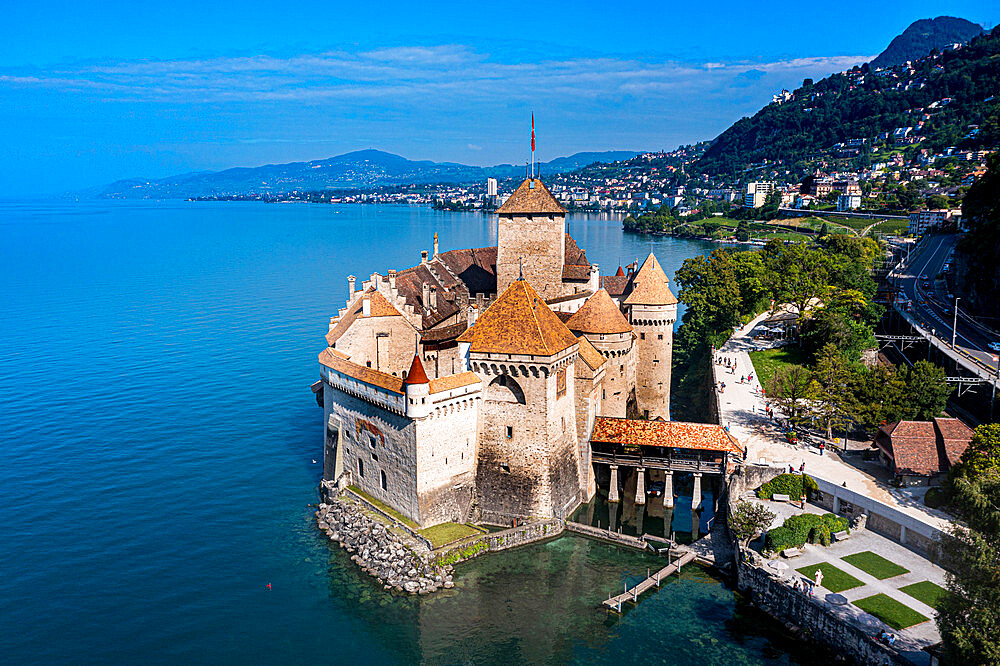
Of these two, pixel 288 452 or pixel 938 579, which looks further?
pixel 288 452

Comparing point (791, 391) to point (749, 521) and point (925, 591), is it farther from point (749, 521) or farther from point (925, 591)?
point (925, 591)

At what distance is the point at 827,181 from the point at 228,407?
181 m

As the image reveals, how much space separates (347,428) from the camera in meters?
38.0

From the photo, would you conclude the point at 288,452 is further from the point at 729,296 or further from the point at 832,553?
the point at 729,296

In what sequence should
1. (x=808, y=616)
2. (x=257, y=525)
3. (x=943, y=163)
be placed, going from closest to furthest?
(x=808, y=616) → (x=257, y=525) → (x=943, y=163)

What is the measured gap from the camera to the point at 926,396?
37.2m

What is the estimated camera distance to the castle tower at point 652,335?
154 feet

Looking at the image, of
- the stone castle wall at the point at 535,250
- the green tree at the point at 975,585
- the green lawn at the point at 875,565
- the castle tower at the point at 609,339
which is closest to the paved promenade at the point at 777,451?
the green lawn at the point at 875,565

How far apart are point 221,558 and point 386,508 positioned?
7.55 m

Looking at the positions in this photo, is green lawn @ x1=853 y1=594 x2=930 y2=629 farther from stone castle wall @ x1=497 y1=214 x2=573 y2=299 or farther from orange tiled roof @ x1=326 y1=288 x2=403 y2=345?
stone castle wall @ x1=497 y1=214 x2=573 y2=299

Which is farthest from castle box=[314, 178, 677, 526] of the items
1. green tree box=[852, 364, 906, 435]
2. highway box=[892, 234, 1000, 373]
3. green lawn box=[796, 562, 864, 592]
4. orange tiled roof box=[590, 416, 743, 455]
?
highway box=[892, 234, 1000, 373]

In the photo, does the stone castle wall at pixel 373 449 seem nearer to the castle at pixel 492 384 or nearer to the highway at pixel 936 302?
the castle at pixel 492 384

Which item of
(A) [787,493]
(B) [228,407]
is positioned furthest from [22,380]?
(A) [787,493]

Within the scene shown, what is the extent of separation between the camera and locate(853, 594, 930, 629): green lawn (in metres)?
24.9
